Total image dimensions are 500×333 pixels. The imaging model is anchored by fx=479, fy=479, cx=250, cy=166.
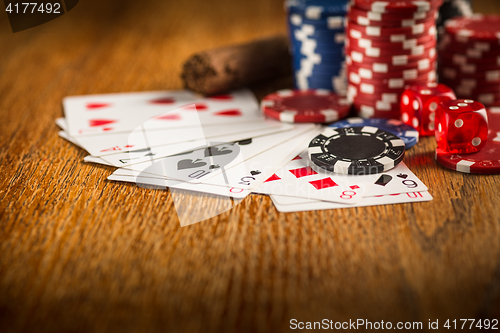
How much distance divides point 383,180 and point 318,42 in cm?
94

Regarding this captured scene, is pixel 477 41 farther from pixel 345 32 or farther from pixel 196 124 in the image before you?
pixel 196 124

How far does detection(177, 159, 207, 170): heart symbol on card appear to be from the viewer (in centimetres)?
167

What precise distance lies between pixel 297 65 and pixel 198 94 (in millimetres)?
542

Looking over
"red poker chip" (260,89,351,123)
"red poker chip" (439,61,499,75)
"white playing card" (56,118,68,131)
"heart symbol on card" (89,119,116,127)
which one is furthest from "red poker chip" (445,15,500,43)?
"white playing card" (56,118,68,131)

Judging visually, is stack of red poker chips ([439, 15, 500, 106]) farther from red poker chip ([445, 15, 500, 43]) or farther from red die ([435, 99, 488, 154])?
red die ([435, 99, 488, 154])

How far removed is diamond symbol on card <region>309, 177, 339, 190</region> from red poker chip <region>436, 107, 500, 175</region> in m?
0.42

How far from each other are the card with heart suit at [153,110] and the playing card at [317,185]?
626 mm

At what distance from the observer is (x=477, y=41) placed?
2.04 m

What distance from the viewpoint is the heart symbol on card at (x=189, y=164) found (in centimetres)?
167

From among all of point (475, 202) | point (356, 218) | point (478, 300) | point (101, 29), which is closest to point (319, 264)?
point (356, 218)

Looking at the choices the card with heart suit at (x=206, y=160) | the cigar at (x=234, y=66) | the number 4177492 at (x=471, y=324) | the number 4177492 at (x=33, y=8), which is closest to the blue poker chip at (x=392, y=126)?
the card with heart suit at (x=206, y=160)

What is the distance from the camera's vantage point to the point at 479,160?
1.61 metres

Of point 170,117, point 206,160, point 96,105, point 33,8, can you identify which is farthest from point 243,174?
point 96,105

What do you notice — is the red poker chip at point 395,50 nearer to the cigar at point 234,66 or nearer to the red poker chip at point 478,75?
the red poker chip at point 478,75
